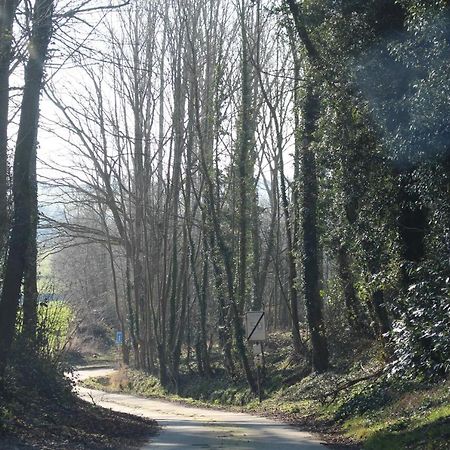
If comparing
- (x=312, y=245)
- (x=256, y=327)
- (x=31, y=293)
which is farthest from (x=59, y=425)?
(x=256, y=327)

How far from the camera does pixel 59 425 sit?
47.4ft

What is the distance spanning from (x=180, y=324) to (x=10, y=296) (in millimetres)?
31225

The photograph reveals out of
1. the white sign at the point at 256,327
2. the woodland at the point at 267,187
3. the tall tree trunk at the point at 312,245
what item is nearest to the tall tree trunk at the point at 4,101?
the woodland at the point at 267,187

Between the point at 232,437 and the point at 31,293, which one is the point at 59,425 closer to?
the point at 232,437

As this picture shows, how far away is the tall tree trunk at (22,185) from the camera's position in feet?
46.9

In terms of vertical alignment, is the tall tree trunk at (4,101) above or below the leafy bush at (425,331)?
above

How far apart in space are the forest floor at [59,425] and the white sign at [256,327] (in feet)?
41.3

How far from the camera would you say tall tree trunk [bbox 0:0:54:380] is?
46.9 feet

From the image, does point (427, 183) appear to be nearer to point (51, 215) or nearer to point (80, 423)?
point (80, 423)

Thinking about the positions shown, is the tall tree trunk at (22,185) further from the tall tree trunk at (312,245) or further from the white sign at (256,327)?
the white sign at (256,327)

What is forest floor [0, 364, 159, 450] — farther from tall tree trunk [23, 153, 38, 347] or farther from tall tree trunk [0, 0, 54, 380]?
tall tree trunk [23, 153, 38, 347]

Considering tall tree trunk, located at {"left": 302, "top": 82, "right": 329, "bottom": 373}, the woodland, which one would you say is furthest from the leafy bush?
tall tree trunk, located at {"left": 302, "top": 82, "right": 329, "bottom": 373}

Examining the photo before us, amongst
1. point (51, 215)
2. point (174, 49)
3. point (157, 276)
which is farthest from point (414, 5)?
point (157, 276)

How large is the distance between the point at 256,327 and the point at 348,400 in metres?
11.7
